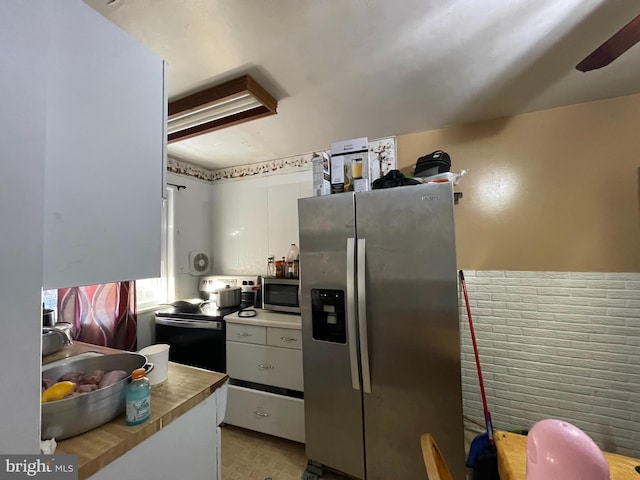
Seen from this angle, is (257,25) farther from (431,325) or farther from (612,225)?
(612,225)

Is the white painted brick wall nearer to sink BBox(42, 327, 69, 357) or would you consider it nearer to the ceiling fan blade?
the ceiling fan blade

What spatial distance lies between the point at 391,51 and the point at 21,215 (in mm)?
1392

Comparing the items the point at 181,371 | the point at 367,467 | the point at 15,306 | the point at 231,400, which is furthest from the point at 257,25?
the point at 231,400

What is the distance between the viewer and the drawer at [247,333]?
185cm

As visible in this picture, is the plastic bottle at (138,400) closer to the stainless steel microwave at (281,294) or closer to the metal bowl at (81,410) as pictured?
the metal bowl at (81,410)

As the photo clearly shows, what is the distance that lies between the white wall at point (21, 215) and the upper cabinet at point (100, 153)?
2.1 inches

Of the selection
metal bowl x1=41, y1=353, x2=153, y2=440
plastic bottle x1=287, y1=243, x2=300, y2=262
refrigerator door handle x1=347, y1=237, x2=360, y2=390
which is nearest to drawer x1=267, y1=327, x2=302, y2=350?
refrigerator door handle x1=347, y1=237, x2=360, y2=390

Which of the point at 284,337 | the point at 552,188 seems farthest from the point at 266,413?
the point at 552,188

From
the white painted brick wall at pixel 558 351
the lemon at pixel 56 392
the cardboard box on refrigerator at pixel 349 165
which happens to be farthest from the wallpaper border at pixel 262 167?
the lemon at pixel 56 392

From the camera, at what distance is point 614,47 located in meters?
1.04

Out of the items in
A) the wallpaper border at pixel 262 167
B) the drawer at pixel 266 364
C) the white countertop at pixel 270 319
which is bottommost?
the drawer at pixel 266 364

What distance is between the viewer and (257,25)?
99 cm

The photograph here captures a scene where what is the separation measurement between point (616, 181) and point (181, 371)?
2682mm

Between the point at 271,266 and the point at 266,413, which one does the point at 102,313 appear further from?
the point at 266,413
